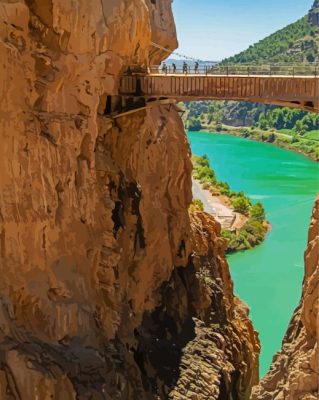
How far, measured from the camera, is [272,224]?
52.4 meters

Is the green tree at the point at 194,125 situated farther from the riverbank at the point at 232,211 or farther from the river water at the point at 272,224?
the riverbank at the point at 232,211

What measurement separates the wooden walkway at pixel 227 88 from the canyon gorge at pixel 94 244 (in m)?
0.73

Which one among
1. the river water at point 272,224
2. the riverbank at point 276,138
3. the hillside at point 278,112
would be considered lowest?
the river water at point 272,224

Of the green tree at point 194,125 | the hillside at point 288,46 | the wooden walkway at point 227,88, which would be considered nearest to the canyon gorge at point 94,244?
the wooden walkway at point 227,88

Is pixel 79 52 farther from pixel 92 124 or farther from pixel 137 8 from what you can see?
pixel 137 8

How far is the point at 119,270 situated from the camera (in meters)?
19.5

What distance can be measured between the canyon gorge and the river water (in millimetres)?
7735

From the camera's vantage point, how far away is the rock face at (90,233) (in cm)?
1456

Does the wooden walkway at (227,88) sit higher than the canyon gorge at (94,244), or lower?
higher

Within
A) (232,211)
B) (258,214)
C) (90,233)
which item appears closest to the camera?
(90,233)

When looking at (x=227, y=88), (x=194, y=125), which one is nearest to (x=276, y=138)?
(x=194, y=125)

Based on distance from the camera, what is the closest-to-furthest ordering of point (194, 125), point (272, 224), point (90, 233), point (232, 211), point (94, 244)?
point (90, 233), point (94, 244), point (272, 224), point (232, 211), point (194, 125)

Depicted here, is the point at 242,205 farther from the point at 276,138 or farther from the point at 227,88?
the point at 276,138

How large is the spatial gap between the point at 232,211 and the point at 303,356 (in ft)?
144
